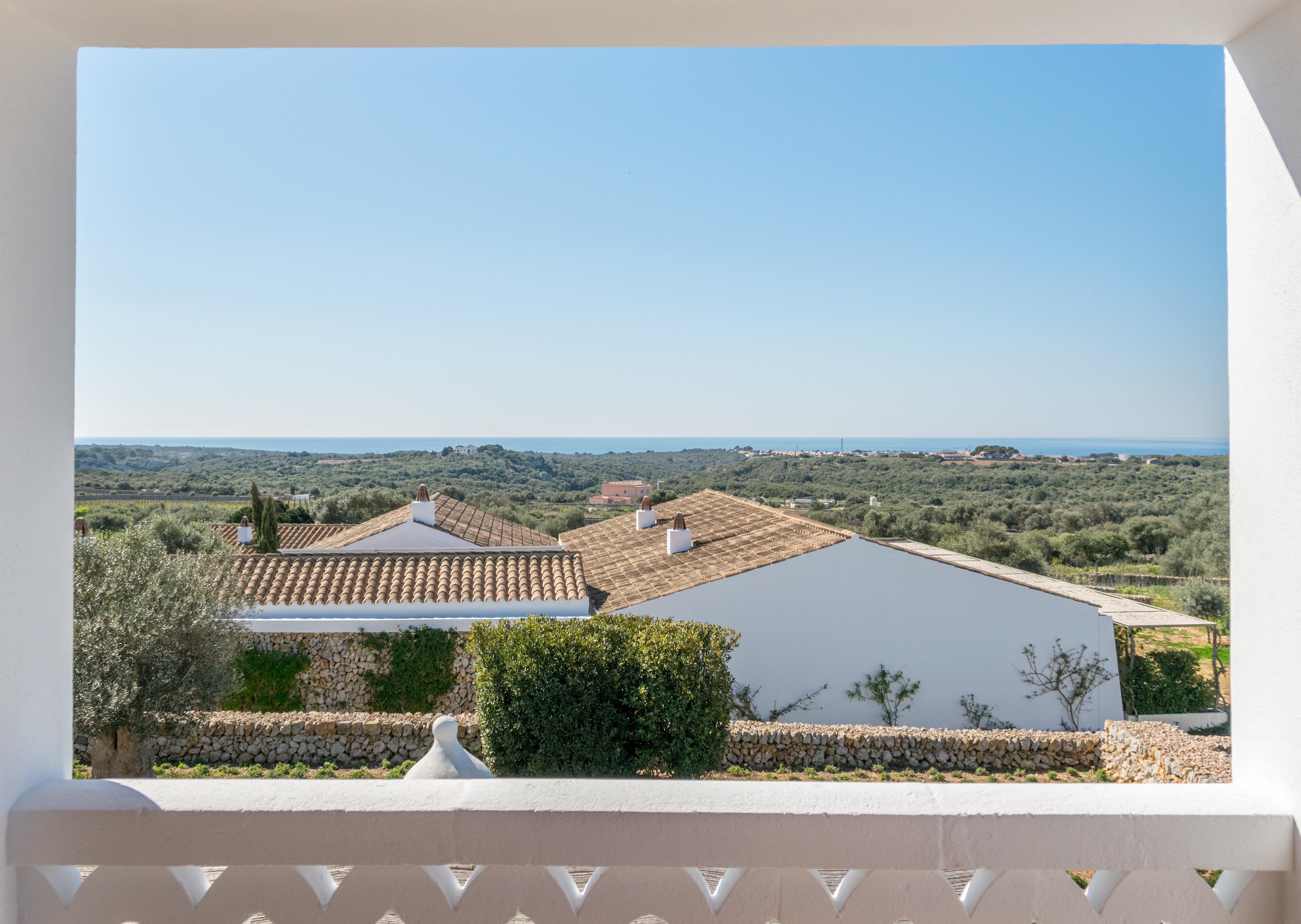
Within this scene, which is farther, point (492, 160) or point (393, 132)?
point (492, 160)

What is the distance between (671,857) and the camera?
924mm

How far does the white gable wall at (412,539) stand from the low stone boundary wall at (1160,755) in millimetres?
11575

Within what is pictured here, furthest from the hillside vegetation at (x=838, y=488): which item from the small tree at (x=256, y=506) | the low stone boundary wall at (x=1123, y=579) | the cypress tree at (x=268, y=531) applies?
the cypress tree at (x=268, y=531)

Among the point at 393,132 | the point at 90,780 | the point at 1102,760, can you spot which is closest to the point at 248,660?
the point at 90,780

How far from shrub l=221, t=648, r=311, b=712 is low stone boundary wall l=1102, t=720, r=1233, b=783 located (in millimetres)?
11151

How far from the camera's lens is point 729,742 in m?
8.50

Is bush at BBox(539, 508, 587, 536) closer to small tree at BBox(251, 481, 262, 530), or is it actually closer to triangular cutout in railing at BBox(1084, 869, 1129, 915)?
small tree at BBox(251, 481, 262, 530)

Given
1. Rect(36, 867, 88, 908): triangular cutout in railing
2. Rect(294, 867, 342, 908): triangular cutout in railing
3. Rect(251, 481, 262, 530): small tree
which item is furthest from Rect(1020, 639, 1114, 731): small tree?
Rect(251, 481, 262, 530): small tree

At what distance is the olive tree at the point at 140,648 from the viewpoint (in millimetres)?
7035

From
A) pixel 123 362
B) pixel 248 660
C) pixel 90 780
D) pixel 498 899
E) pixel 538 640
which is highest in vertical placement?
pixel 123 362

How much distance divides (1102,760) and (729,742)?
4.93 m

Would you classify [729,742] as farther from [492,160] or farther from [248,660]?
[492,160]

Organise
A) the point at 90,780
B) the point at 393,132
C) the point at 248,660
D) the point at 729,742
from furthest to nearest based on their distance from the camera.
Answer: the point at 393,132 < the point at 248,660 < the point at 729,742 < the point at 90,780

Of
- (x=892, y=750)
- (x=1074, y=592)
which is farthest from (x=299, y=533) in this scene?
(x=1074, y=592)
